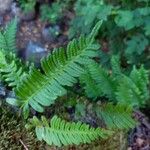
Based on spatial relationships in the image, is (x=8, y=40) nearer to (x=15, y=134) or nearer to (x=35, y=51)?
(x=15, y=134)

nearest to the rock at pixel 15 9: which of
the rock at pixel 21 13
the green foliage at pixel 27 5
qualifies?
the rock at pixel 21 13

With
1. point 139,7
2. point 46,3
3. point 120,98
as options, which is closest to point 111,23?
point 139,7

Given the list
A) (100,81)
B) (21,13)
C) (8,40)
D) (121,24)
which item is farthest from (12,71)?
(21,13)

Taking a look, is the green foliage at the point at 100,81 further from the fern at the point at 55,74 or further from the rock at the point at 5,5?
the rock at the point at 5,5

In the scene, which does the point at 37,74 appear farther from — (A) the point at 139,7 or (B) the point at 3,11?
(B) the point at 3,11

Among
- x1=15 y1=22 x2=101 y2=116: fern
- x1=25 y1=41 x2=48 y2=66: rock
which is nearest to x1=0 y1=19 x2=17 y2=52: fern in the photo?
x1=15 y1=22 x2=101 y2=116: fern

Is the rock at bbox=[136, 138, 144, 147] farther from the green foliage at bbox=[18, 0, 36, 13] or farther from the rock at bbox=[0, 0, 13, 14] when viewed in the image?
the rock at bbox=[0, 0, 13, 14]

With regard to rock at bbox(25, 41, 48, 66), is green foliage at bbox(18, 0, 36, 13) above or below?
above
